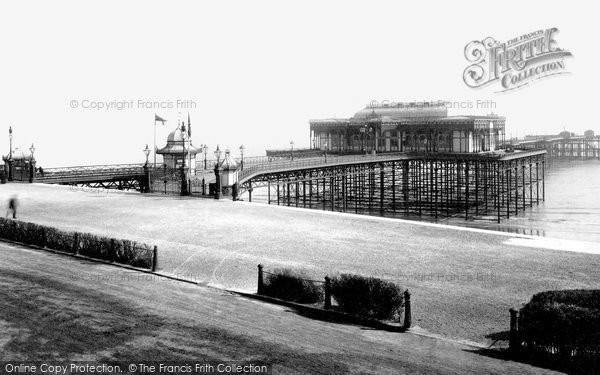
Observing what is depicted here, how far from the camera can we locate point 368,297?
15.0 metres

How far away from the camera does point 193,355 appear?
1199cm

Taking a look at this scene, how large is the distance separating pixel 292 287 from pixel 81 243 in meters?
8.69

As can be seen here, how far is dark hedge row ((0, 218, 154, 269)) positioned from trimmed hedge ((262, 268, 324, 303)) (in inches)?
190

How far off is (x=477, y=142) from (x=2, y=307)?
265 feet

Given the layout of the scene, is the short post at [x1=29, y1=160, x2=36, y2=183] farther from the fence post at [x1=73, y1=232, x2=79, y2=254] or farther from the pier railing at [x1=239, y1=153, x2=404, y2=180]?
the fence post at [x1=73, y1=232, x2=79, y2=254]

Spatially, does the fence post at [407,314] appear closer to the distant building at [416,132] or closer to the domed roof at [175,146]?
the domed roof at [175,146]

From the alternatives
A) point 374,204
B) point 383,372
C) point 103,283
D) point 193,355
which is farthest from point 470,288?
point 374,204

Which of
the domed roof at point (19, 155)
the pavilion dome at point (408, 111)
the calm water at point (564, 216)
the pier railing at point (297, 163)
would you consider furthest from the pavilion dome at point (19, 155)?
the pavilion dome at point (408, 111)

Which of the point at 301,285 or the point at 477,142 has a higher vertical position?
the point at 477,142

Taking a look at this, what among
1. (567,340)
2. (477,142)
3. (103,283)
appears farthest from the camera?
(477,142)

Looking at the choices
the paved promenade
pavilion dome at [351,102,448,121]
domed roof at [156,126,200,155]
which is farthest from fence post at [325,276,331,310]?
pavilion dome at [351,102,448,121]

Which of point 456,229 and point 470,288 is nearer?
point 470,288

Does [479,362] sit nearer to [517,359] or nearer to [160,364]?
[517,359]

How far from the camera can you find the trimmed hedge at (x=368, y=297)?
14.7 m
